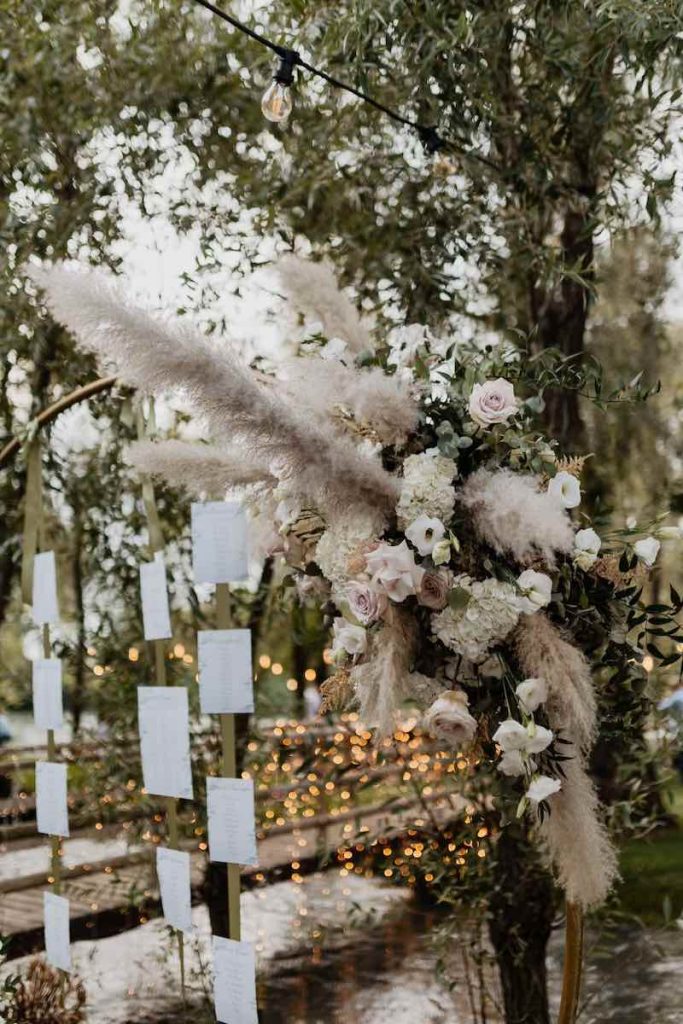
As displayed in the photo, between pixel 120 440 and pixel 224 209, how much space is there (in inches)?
35.8

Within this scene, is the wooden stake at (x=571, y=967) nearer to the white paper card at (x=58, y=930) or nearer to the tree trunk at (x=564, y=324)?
the white paper card at (x=58, y=930)

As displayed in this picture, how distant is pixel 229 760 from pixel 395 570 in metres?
0.80

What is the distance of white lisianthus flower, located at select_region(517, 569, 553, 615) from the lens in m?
1.88

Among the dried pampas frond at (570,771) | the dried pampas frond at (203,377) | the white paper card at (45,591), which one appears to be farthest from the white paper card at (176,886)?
the dried pampas frond at (203,377)

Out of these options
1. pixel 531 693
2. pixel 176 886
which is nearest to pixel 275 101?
pixel 531 693

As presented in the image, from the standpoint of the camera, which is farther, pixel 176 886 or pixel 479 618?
pixel 176 886

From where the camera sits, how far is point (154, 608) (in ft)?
9.53

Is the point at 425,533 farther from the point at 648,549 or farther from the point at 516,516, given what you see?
the point at 648,549

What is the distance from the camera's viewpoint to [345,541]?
200 cm

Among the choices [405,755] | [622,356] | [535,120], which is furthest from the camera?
[622,356]

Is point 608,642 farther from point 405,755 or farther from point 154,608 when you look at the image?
point 405,755

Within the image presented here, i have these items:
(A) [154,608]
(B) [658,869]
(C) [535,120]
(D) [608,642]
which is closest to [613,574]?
(D) [608,642]

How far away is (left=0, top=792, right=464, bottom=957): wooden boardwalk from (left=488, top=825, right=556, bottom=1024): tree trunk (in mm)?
303

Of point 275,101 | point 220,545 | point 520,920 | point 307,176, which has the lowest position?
point 520,920
